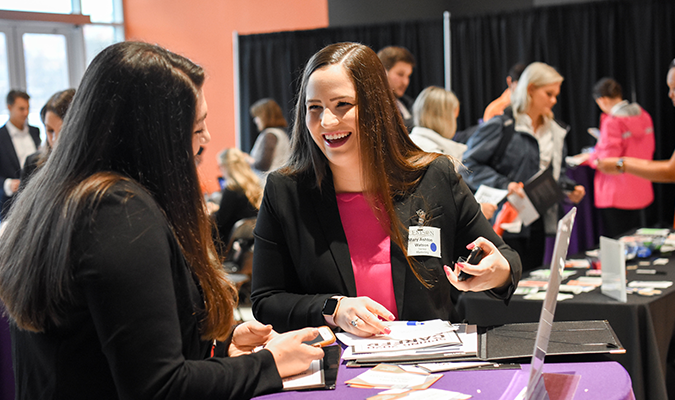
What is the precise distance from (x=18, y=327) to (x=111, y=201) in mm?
296

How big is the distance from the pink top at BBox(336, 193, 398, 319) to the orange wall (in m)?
6.21

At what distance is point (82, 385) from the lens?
39.0 inches

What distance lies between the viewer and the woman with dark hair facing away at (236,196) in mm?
4410

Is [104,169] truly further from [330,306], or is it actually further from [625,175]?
[625,175]

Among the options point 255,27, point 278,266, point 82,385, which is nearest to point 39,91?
point 255,27

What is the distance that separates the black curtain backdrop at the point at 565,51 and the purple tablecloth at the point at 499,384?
458 cm

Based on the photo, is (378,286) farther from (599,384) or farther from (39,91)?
(39,91)

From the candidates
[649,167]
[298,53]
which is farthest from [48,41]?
[649,167]

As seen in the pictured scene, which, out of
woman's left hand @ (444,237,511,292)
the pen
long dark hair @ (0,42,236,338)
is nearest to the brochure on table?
the pen

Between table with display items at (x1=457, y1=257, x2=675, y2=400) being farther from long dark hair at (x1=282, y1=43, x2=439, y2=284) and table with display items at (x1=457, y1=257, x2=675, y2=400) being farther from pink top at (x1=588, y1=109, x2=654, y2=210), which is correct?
pink top at (x1=588, y1=109, x2=654, y2=210)

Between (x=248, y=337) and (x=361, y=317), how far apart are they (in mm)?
277

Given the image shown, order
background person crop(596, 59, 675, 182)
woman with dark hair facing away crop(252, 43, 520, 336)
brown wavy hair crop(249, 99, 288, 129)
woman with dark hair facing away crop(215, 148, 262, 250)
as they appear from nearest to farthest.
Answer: woman with dark hair facing away crop(252, 43, 520, 336) → background person crop(596, 59, 675, 182) → woman with dark hair facing away crop(215, 148, 262, 250) → brown wavy hair crop(249, 99, 288, 129)

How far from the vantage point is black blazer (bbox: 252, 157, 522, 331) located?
5.32ft

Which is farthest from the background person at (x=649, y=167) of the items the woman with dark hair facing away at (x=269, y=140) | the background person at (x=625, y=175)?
the woman with dark hair facing away at (x=269, y=140)
